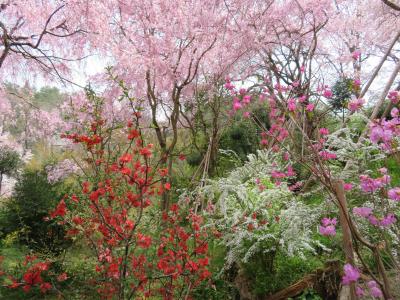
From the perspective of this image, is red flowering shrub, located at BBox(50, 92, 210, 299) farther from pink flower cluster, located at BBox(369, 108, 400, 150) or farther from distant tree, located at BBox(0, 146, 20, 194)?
distant tree, located at BBox(0, 146, 20, 194)

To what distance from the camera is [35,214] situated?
5.74 m

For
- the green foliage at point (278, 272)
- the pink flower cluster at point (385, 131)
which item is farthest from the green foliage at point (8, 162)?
the pink flower cluster at point (385, 131)

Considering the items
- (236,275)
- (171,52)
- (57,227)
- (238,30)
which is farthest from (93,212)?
(238,30)

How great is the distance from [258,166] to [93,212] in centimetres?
265

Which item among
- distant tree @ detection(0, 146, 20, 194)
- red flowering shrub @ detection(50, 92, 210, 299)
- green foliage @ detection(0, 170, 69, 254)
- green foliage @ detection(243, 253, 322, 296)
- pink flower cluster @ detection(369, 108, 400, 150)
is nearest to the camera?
pink flower cluster @ detection(369, 108, 400, 150)

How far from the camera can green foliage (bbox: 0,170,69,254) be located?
566cm

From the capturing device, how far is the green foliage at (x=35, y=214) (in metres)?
5.66

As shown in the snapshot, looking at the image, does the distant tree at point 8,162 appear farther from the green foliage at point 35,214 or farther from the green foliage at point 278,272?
the green foliage at point 278,272

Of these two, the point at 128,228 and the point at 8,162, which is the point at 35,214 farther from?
the point at 8,162

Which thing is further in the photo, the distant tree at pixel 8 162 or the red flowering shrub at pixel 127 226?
the distant tree at pixel 8 162

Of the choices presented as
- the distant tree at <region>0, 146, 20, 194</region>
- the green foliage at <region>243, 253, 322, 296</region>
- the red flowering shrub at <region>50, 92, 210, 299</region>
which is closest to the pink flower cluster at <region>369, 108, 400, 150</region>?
the red flowering shrub at <region>50, 92, 210, 299</region>

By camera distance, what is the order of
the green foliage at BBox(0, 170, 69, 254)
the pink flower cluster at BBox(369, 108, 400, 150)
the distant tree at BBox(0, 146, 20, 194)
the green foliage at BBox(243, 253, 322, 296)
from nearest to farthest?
the pink flower cluster at BBox(369, 108, 400, 150)
the green foliage at BBox(243, 253, 322, 296)
the green foliage at BBox(0, 170, 69, 254)
the distant tree at BBox(0, 146, 20, 194)

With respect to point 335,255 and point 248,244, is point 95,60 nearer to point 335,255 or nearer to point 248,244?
point 248,244

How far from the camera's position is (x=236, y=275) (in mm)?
4234
